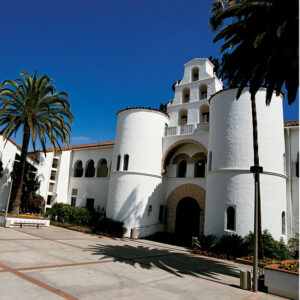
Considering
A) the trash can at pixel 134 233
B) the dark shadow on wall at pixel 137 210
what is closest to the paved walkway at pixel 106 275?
the trash can at pixel 134 233

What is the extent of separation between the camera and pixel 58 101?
73.3 ft

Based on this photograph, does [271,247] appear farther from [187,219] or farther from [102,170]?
[102,170]

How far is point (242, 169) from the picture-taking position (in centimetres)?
1577

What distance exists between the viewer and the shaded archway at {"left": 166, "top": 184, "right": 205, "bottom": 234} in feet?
65.1

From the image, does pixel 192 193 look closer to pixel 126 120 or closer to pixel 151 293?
pixel 126 120

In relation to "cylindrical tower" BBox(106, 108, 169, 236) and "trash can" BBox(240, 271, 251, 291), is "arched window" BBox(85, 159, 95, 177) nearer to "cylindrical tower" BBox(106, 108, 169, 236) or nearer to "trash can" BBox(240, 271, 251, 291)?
"cylindrical tower" BBox(106, 108, 169, 236)

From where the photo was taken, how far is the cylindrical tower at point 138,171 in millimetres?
20344

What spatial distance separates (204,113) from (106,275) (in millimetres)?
16447

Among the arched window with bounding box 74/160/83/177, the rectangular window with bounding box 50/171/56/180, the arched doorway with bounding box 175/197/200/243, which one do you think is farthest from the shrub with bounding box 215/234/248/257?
the rectangular window with bounding box 50/171/56/180

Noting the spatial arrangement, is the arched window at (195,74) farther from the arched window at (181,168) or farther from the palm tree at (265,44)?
the palm tree at (265,44)

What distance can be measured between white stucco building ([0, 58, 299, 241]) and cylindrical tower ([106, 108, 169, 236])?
8 centimetres

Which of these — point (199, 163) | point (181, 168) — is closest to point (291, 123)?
point (199, 163)

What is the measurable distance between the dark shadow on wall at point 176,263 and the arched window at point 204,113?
447 inches

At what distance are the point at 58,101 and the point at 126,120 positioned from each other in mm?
5912
